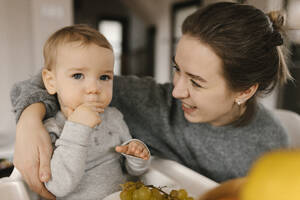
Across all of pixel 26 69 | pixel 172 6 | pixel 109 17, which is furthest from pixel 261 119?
pixel 109 17

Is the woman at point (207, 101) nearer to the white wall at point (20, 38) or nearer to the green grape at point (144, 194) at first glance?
the green grape at point (144, 194)

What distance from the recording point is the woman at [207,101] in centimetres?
69

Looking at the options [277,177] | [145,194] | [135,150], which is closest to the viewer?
[277,177]

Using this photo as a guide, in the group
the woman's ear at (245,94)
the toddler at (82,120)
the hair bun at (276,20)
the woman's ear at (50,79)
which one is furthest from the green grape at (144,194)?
the hair bun at (276,20)

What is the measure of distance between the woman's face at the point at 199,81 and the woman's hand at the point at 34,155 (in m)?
0.40

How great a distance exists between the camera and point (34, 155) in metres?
0.57

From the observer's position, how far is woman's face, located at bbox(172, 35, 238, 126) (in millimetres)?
750

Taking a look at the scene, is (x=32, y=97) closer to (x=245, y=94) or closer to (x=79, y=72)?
(x=79, y=72)

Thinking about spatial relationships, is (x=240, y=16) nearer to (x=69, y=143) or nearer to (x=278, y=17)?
(x=278, y=17)

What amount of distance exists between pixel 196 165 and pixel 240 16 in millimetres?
547

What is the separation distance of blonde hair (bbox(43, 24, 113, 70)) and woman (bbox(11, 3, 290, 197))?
142 mm

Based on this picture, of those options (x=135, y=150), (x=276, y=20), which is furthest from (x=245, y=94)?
(x=135, y=150)

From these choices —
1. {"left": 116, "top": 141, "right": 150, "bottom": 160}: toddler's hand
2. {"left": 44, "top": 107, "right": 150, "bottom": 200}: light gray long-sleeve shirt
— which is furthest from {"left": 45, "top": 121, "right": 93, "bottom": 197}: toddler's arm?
{"left": 116, "top": 141, "right": 150, "bottom": 160}: toddler's hand

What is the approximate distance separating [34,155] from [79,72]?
0.70 feet
